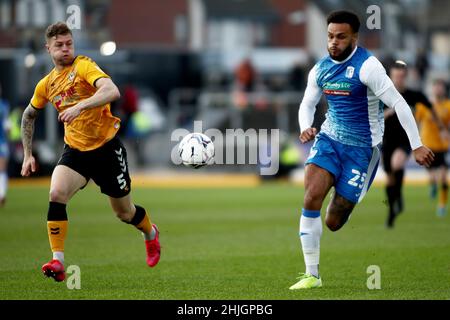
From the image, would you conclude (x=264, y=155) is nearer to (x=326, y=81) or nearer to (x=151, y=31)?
(x=326, y=81)

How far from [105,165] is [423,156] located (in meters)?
3.05

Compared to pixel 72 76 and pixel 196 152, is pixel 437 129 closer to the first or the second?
pixel 196 152

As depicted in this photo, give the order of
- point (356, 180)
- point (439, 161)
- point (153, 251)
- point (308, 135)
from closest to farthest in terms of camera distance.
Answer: point (308, 135) → point (356, 180) → point (153, 251) → point (439, 161)

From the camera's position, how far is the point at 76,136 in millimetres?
10180

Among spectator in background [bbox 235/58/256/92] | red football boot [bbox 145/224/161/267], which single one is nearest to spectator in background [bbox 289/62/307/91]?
spectator in background [bbox 235/58/256/92]

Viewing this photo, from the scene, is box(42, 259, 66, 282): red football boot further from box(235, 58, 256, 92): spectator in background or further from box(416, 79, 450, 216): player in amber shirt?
box(235, 58, 256, 92): spectator in background

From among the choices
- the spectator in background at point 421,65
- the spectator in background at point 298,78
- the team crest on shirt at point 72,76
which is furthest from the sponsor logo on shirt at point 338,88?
the spectator in background at point 298,78

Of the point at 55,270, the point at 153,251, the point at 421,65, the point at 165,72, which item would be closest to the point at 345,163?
A: the point at 153,251

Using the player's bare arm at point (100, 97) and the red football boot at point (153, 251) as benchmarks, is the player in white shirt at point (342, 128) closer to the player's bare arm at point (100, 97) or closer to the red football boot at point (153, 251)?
the player's bare arm at point (100, 97)

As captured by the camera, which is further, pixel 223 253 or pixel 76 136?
pixel 223 253

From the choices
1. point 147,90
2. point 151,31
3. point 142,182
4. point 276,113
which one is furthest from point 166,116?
point 151,31

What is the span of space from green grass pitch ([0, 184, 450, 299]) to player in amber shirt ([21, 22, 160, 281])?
2.54 feet

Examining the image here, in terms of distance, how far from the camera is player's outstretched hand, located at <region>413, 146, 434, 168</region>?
9238 mm

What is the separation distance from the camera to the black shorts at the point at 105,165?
10.1 m
